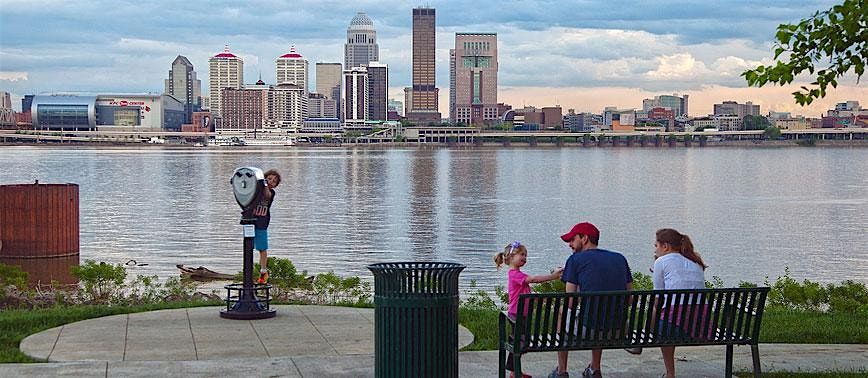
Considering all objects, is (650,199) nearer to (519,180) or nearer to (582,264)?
(519,180)

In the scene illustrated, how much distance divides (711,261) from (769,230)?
10539mm

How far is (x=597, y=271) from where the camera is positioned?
27.9 ft

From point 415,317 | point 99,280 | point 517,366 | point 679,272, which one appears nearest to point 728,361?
point 679,272

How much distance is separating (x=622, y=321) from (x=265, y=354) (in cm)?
321

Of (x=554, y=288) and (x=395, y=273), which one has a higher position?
(x=395, y=273)

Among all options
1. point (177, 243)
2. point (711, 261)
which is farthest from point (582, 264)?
point (177, 243)

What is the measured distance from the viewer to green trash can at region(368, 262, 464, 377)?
316 inches

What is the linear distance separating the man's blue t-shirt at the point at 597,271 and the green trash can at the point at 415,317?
0.94 m

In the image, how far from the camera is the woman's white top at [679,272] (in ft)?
28.7

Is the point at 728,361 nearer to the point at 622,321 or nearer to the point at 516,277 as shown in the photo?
the point at 622,321

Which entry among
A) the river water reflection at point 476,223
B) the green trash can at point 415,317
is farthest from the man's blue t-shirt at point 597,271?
A: the river water reflection at point 476,223

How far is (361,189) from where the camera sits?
65.2 m

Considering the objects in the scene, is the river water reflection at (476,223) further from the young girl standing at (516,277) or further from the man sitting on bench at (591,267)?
the man sitting on bench at (591,267)

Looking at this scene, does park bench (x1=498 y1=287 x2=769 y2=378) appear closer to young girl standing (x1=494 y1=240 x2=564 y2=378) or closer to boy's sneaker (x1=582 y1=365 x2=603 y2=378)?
young girl standing (x1=494 y1=240 x2=564 y2=378)
